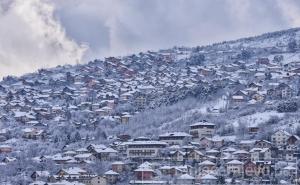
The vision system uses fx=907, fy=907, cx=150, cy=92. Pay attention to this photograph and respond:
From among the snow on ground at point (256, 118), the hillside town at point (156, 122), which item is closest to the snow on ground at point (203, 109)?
the hillside town at point (156, 122)

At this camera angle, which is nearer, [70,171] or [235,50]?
[70,171]

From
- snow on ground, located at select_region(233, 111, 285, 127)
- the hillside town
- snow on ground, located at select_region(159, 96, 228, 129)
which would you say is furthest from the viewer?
snow on ground, located at select_region(159, 96, 228, 129)

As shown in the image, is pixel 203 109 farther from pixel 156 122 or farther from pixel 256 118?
pixel 256 118

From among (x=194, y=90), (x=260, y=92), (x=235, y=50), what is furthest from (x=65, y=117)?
(x=235, y=50)

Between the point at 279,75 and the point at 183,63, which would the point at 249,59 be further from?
the point at 279,75

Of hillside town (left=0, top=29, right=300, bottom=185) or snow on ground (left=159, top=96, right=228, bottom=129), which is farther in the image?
snow on ground (left=159, top=96, right=228, bottom=129)

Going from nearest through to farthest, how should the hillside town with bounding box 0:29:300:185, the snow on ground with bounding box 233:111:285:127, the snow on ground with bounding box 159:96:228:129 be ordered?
the hillside town with bounding box 0:29:300:185
the snow on ground with bounding box 233:111:285:127
the snow on ground with bounding box 159:96:228:129

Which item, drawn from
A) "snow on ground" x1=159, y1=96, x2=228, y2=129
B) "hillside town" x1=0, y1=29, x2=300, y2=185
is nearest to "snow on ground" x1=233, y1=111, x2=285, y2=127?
"hillside town" x1=0, y1=29, x2=300, y2=185

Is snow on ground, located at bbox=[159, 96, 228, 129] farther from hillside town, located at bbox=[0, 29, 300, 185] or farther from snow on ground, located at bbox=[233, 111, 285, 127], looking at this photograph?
snow on ground, located at bbox=[233, 111, 285, 127]
